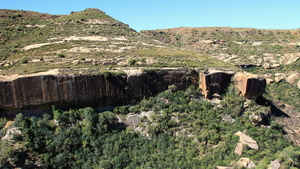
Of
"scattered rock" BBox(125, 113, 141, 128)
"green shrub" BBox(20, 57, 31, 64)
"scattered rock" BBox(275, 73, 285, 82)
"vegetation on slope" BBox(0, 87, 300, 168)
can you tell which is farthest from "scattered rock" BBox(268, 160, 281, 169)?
"scattered rock" BBox(275, 73, 285, 82)

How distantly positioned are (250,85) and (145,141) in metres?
12.5

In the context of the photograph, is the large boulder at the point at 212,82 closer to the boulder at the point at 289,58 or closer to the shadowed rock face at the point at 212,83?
the shadowed rock face at the point at 212,83

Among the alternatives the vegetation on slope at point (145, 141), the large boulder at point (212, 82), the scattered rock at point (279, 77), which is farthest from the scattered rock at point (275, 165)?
the scattered rock at point (279, 77)

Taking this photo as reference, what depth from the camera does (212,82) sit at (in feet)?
80.1

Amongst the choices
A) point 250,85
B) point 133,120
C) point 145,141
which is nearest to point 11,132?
point 133,120

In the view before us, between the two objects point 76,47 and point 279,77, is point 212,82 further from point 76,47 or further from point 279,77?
point 279,77

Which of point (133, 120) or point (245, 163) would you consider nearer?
point (245, 163)

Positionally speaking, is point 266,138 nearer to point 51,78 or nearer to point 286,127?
point 286,127

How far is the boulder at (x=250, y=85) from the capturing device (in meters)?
23.8

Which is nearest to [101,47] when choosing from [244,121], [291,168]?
[244,121]

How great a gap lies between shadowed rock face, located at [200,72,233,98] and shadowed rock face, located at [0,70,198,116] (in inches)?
86.2

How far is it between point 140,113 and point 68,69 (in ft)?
26.3

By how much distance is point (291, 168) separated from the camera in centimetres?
1514

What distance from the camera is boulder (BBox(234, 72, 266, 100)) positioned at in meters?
23.8
